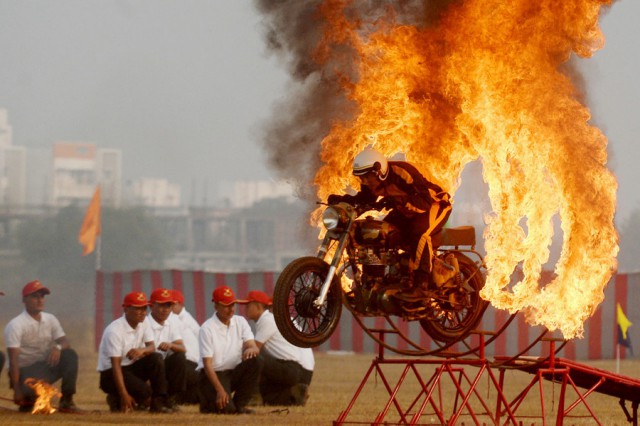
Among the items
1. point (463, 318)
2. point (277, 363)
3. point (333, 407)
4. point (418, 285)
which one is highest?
point (418, 285)

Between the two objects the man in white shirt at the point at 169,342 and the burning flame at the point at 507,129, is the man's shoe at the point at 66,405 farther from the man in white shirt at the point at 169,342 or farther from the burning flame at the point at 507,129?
the burning flame at the point at 507,129

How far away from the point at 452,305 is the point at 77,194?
4917cm

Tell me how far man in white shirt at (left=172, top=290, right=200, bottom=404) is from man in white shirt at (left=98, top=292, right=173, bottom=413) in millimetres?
976

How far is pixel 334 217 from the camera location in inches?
586

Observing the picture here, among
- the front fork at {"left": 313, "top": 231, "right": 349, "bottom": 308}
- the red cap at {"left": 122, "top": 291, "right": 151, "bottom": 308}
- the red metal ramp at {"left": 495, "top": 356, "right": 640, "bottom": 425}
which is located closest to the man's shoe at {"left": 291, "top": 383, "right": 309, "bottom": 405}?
the red cap at {"left": 122, "top": 291, "right": 151, "bottom": 308}

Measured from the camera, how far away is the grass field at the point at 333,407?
18188 mm

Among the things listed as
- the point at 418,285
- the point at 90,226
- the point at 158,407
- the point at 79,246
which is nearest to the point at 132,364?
the point at 158,407

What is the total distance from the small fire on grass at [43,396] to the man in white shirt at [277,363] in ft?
10.6

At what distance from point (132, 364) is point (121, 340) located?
1.68 ft

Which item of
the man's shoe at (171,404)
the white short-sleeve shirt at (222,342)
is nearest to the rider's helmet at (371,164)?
the white short-sleeve shirt at (222,342)

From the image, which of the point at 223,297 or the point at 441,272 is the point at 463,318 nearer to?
the point at 441,272

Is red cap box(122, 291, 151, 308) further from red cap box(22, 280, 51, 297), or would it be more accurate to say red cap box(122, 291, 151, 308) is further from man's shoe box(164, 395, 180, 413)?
man's shoe box(164, 395, 180, 413)

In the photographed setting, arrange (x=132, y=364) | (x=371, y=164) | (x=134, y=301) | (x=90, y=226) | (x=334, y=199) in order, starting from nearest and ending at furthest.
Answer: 1. (x=371, y=164)
2. (x=334, y=199)
3. (x=132, y=364)
4. (x=134, y=301)
5. (x=90, y=226)

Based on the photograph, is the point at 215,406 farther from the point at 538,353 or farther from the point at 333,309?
the point at 538,353
